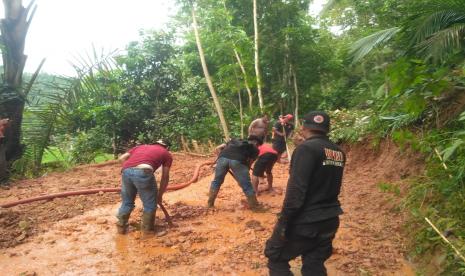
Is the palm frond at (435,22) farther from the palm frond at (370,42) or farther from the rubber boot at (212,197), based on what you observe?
the rubber boot at (212,197)

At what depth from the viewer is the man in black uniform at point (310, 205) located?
3.01 metres

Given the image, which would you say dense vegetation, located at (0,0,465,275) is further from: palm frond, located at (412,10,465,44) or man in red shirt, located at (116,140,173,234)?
man in red shirt, located at (116,140,173,234)

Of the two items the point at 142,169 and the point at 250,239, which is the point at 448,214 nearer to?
the point at 250,239

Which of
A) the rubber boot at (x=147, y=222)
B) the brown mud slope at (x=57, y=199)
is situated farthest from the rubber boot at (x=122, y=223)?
the brown mud slope at (x=57, y=199)

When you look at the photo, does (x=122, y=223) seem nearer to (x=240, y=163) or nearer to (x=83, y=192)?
(x=240, y=163)

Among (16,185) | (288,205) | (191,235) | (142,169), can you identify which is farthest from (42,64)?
(288,205)

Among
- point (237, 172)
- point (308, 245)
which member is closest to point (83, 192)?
point (237, 172)

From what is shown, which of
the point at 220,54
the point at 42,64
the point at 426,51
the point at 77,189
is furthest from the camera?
the point at 220,54

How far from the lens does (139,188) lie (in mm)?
5078

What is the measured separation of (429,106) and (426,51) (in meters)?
0.96

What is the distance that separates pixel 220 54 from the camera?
46.9ft

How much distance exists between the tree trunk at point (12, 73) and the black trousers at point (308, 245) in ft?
25.6

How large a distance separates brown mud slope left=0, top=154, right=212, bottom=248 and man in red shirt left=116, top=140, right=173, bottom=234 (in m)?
1.41

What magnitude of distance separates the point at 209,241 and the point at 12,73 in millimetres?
6917
